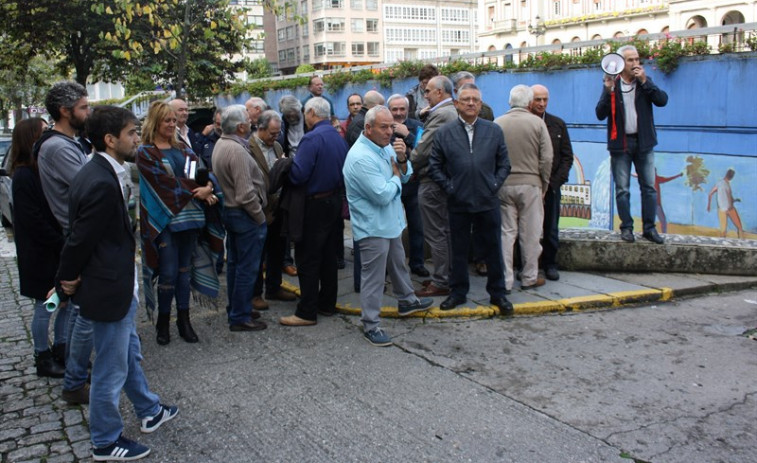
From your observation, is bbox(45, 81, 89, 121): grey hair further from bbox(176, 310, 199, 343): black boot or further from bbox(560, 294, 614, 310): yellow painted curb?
bbox(560, 294, 614, 310): yellow painted curb

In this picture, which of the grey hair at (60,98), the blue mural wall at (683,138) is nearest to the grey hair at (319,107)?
the grey hair at (60,98)

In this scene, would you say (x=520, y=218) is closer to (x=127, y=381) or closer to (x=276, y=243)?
(x=276, y=243)

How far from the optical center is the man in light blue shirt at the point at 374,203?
546 cm

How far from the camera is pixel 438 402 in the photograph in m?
4.42

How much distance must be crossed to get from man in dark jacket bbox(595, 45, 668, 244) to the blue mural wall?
121 inches

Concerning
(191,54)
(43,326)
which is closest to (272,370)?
(43,326)

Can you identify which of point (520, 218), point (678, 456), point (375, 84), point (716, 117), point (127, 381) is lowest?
point (678, 456)

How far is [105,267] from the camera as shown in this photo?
11.7 ft

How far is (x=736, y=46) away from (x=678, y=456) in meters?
7.78

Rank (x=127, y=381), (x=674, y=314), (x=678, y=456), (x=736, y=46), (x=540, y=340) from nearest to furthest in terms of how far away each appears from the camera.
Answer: (x=678, y=456), (x=127, y=381), (x=540, y=340), (x=674, y=314), (x=736, y=46)

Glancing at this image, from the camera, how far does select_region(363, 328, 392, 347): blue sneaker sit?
18.2 feet

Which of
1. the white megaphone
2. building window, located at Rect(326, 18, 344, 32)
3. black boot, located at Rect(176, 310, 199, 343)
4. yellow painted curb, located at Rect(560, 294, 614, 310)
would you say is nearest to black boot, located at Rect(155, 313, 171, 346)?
black boot, located at Rect(176, 310, 199, 343)

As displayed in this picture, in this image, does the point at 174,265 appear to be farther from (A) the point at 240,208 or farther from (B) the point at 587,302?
(B) the point at 587,302

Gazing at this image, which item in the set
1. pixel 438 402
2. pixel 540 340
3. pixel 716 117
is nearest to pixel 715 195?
pixel 716 117
